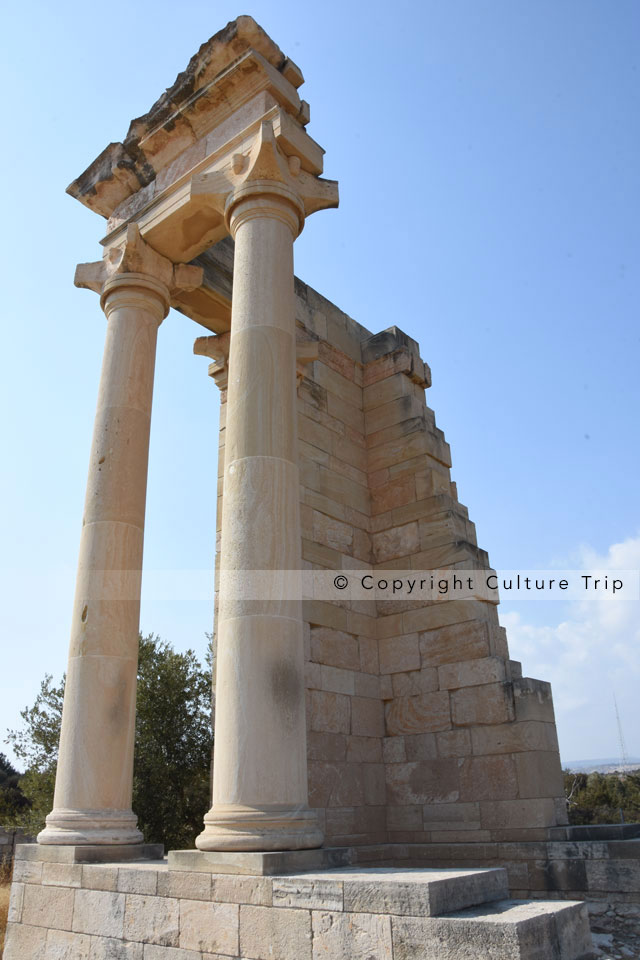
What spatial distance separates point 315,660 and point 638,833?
555 cm

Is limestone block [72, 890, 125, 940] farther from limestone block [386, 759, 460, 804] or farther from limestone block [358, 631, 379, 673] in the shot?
limestone block [358, 631, 379, 673]

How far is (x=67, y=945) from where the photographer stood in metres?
8.60

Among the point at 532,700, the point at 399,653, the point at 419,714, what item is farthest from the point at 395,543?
the point at 532,700

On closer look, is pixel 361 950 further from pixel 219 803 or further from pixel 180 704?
pixel 180 704

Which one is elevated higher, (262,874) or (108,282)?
(108,282)

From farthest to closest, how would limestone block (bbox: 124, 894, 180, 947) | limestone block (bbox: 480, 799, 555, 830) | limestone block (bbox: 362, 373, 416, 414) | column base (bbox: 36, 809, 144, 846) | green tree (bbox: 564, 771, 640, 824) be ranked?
green tree (bbox: 564, 771, 640, 824) < limestone block (bbox: 362, 373, 416, 414) < limestone block (bbox: 480, 799, 555, 830) < column base (bbox: 36, 809, 144, 846) < limestone block (bbox: 124, 894, 180, 947)

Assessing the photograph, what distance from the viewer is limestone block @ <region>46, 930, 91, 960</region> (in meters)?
8.30

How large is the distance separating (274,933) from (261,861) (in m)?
0.62

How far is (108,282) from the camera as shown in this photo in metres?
12.9

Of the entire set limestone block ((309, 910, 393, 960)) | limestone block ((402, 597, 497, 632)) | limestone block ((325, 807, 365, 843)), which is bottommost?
limestone block ((309, 910, 393, 960))

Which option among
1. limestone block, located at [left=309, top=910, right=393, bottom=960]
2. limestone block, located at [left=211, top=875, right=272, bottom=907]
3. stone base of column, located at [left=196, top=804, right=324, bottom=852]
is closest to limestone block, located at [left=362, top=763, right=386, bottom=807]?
stone base of column, located at [left=196, top=804, right=324, bottom=852]

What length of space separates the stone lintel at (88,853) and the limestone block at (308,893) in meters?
3.84

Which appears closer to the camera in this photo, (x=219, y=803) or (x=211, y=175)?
(x=219, y=803)

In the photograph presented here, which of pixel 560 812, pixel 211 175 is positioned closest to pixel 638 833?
pixel 560 812
